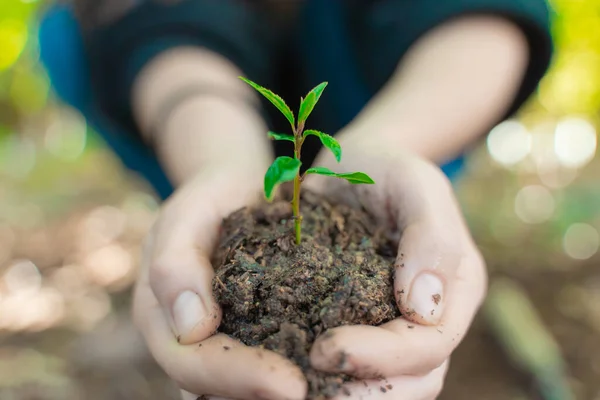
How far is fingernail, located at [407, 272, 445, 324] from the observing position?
34.5 inches

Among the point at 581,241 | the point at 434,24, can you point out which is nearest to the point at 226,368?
the point at 434,24

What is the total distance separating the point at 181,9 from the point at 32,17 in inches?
111

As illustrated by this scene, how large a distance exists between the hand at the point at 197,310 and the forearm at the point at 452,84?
0.54 metres

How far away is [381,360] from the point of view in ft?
2.61

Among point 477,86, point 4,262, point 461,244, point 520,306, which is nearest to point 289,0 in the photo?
point 477,86

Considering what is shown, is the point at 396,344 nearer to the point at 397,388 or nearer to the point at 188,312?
the point at 397,388

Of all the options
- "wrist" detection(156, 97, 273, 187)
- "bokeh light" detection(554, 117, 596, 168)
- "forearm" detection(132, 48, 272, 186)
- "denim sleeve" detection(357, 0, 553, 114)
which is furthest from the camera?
"bokeh light" detection(554, 117, 596, 168)

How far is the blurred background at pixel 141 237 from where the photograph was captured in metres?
2.32

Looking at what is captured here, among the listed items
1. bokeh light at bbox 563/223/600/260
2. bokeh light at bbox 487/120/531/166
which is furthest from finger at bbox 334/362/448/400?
bokeh light at bbox 487/120/531/166

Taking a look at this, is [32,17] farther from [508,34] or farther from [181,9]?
[508,34]

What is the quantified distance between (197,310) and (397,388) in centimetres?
38

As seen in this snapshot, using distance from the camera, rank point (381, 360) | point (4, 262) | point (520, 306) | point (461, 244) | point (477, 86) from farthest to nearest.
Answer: point (4, 262) < point (520, 306) < point (477, 86) < point (461, 244) < point (381, 360)

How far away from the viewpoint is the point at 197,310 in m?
0.88

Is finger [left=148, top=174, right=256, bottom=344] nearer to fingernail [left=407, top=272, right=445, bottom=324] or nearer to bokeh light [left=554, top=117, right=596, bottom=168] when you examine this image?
fingernail [left=407, top=272, right=445, bottom=324]
